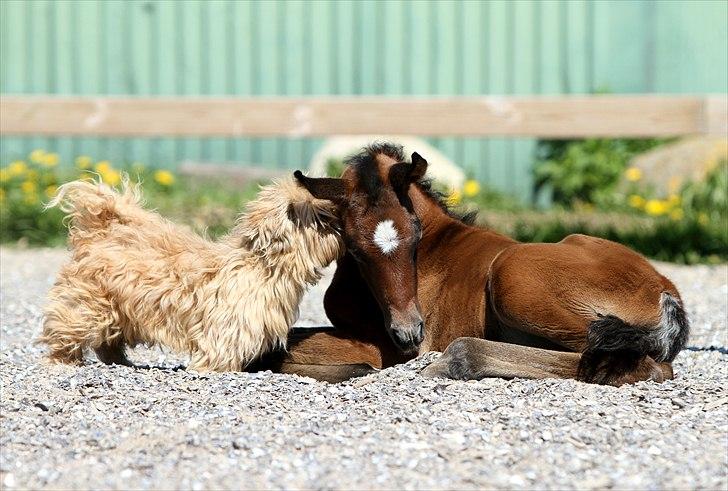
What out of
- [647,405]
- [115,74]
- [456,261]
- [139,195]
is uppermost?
[115,74]

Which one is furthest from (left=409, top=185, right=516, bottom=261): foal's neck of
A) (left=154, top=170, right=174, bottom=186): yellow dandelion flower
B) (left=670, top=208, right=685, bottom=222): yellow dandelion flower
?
(left=154, top=170, right=174, bottom=186): yellow dandelion flower

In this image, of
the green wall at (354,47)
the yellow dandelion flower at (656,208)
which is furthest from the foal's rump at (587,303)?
the green wall at (354,47)

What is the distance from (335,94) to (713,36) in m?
4.35

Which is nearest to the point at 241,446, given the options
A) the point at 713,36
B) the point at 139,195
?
the point at 139,195

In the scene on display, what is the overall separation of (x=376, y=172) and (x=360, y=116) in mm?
4276

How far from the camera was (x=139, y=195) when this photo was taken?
572cm

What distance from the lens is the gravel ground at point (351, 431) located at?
12.3 feet

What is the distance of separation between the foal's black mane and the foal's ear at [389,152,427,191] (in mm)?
70

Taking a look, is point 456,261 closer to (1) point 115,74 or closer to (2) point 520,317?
(2) point 520,317

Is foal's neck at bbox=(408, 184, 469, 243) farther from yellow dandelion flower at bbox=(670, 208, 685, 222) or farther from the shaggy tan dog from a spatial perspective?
yellow dandelion flower at bbox=(670, 208, 685, 222)

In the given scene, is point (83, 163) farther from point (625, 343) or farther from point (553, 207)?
point (625, 343)

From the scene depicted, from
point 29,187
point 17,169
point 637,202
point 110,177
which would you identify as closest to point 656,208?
point 637,202

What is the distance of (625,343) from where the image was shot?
4969 mm

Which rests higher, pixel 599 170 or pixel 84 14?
pixel 84 14
